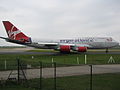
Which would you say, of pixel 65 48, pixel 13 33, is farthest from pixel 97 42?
pixel 13 33

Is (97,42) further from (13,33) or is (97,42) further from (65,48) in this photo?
(13,33)

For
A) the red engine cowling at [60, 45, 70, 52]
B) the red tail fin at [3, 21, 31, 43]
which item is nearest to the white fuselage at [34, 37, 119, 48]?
the red engine cowling at [60, 45, 70, 52]

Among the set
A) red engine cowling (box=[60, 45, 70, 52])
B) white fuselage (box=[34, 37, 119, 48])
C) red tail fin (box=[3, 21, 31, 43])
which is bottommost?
red engine cowling (box=[60, 45, 70, 52])

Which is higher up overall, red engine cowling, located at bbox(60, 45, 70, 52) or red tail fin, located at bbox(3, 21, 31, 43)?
red tail fin, located at bbox(3, 21, 31, 43)

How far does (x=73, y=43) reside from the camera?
175 ft

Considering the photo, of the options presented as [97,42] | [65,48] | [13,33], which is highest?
[13,33]

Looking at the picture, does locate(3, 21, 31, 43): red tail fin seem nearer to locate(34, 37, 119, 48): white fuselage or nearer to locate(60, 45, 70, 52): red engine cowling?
locate(60, 45, 70, 52): red engine cowling

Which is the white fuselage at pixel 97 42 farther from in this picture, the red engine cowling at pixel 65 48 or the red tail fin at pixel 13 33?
the red tail fin at pixel 13 33

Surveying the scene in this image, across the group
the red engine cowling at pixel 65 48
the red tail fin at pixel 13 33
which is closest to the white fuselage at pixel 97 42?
the red engine cowling at pixel 65 48

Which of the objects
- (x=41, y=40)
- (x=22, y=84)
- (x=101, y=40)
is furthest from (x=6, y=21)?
(x=22, y=84)

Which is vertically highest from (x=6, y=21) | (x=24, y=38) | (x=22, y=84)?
(x=6, y=21)

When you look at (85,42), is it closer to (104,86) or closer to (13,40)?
(13,40)

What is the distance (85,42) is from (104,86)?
4012 centimetres

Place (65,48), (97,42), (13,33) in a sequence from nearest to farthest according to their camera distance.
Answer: (65,48), (97,42), (13,33)
